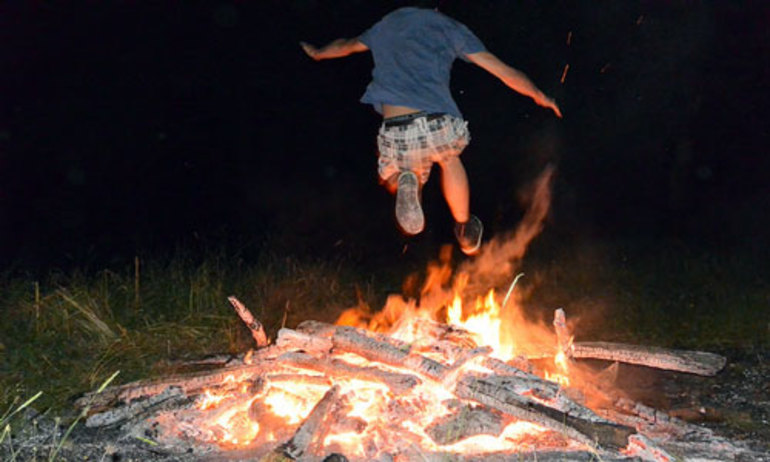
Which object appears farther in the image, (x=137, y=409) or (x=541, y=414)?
(x=137, y=409)

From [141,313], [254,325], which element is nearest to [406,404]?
[254,325]

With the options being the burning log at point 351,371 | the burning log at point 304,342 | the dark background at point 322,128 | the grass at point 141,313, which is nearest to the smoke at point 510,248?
the dark background at point 322,128

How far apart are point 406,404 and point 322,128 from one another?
3.71 metres

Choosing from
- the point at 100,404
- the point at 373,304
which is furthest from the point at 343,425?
the point at 373,304

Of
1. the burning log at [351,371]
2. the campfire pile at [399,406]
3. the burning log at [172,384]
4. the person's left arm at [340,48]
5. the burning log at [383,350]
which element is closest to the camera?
the campfire pile at [399,406]

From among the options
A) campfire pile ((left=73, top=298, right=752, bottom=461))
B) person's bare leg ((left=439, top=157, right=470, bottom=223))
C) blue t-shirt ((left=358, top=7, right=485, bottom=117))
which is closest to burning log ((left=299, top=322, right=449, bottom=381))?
campfire pile ((left=73, top=298, right=752, bottom=461))

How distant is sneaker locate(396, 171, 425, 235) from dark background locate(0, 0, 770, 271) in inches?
90.2

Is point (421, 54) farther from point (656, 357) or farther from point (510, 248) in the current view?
point (510, 248)

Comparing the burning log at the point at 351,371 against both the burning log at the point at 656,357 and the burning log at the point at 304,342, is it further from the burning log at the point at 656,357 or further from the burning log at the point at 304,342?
the burning log at the point at 656,357

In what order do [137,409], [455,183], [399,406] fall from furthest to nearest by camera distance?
[455,183]
[137,409]
[399,406]

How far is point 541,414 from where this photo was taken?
12.6ft

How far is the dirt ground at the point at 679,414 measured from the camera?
3.87 meters

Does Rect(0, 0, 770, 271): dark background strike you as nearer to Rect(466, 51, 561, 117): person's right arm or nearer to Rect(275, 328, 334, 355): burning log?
Rect(466, 51, 561, 117): person's right arm

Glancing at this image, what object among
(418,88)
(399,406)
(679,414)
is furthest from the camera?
(418,88)
